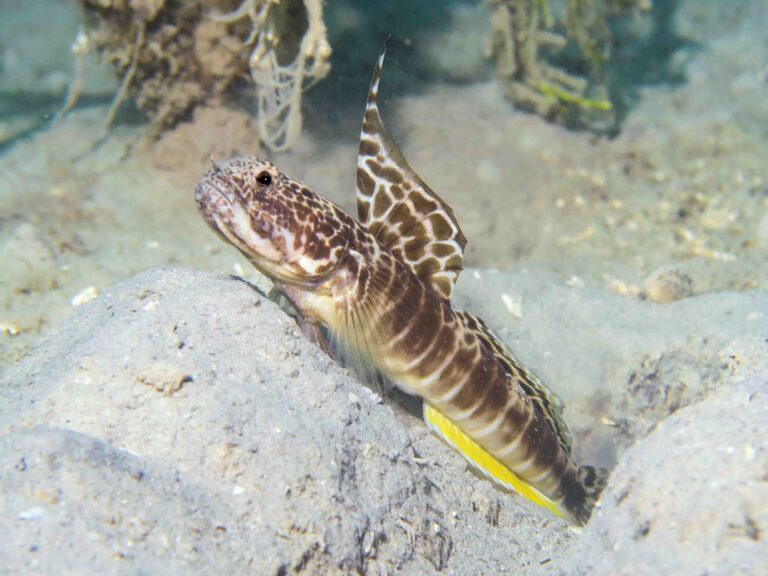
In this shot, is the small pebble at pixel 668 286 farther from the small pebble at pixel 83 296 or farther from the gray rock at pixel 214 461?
the small pebble at pixel 83 296

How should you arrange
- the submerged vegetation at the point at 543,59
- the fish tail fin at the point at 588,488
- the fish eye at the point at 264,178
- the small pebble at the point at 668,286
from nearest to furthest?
the fish eye at the point at 264,178 < the fish tail fin at the point at 588,488 < the small pebble at the point at 668,286 < the submerged vegetation at the point at 543,59

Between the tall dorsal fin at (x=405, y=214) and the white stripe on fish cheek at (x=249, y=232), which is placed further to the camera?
the tall dorsal fin at (x=405, y=214)

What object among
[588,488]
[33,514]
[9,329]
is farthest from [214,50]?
[588,488]

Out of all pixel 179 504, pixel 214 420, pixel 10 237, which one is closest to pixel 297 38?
pixel 10 237

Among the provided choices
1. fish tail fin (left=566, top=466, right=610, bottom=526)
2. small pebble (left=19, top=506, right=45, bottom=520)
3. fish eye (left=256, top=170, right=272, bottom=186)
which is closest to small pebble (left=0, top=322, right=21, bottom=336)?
fish eye (left=256, top=170, right=272, bottom=186)

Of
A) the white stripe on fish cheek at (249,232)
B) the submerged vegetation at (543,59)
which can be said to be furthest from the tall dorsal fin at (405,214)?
the submerged vegetation at (543,59)
